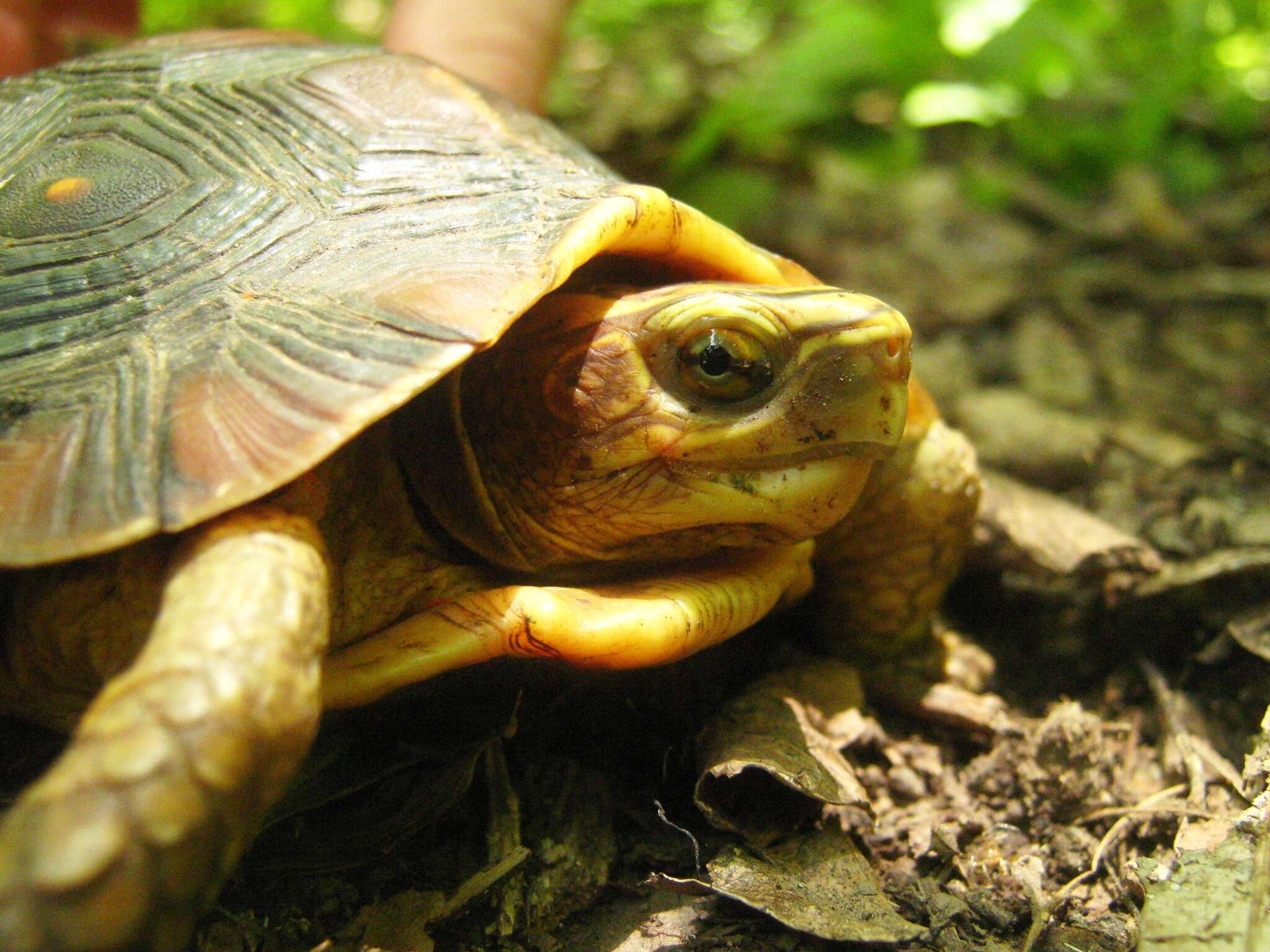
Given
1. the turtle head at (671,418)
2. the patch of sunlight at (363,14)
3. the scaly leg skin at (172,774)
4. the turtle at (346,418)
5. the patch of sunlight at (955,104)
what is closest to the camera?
the scaly leg skin at (172,774)

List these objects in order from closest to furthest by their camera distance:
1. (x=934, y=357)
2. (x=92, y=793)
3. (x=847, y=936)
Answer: (x=92, y=793)
(x=847, y=936)
(x=934, y=357)

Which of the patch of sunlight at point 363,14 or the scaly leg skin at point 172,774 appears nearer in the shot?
the scaly leg skin at point 172,774

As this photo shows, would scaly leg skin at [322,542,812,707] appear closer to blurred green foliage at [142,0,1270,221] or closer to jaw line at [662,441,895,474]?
jaw line at [662,441,895,474]

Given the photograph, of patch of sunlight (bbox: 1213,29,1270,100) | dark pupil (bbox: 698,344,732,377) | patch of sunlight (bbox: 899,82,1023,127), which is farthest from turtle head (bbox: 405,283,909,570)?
patch of sunlight (bbox: 1213,29,1270,100)

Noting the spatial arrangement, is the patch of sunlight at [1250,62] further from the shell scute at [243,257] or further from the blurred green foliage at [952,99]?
the shell scute at [243,257]

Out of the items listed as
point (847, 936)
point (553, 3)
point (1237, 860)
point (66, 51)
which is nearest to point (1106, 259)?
point (553, 3)

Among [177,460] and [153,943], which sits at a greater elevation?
[177,460]

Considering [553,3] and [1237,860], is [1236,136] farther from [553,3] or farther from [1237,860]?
[1237,860]

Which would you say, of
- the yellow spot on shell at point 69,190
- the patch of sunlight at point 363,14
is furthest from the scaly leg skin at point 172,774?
the patch of sunlight at point 363,14
